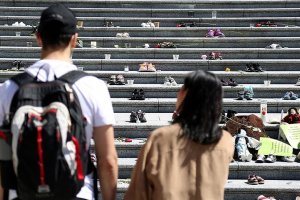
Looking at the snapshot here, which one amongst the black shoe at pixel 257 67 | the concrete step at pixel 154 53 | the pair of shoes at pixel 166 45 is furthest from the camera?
the pair of shoes at pixel 166 45

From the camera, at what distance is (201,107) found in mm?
2283

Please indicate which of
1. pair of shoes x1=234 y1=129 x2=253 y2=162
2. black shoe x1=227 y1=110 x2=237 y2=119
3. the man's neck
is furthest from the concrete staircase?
the man's neck

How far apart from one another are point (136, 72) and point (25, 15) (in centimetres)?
347

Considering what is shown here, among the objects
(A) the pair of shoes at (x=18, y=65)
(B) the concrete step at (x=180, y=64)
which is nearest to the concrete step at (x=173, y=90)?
(B) the concrete step at (x=180, y=64)

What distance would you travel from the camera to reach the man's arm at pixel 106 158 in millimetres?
2188

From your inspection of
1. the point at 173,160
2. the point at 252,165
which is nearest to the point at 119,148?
the point at 252,165

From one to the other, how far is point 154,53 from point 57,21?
6.79 metres

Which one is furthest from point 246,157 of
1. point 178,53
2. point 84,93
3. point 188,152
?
point 84,93

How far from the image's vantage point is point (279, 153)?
5934 mm

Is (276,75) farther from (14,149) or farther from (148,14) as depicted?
(14,149)

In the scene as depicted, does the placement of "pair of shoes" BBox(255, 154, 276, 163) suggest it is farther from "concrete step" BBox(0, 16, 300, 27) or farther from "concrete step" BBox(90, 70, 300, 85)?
"concrete step" BBox(0, 16, 300, 27)

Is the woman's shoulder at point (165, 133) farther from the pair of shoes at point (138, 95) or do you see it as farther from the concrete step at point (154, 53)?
the concrete step at point (154, 53)

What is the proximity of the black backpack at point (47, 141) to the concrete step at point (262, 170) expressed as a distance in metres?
3.75

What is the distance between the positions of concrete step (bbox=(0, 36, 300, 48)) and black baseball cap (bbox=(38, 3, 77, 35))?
281 inches
